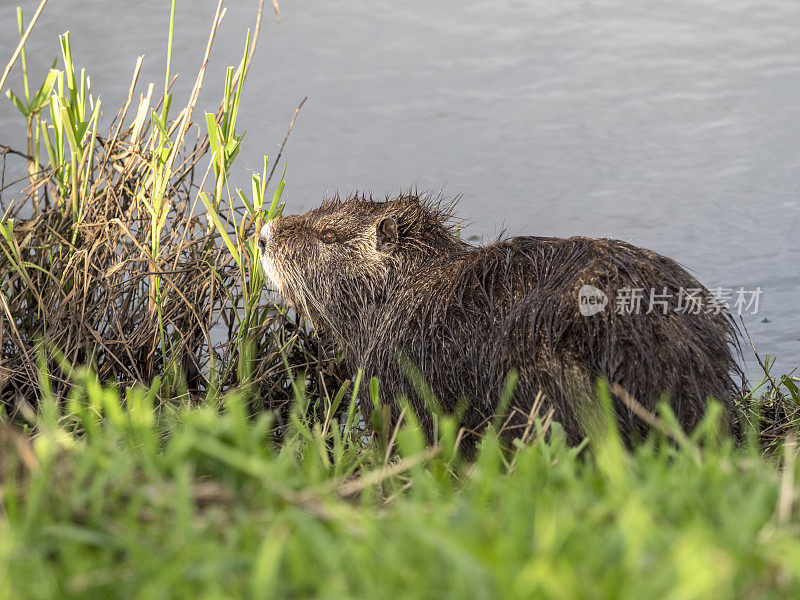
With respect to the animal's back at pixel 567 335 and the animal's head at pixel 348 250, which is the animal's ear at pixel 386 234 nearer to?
the animal's head at pixel 348 250

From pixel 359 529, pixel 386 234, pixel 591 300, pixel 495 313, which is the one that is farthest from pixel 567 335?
pixel 359 529

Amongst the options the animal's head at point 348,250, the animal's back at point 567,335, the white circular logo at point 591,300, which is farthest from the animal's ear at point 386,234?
the white circular logo at point 591,300

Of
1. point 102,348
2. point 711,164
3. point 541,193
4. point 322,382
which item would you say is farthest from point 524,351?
point 711,164

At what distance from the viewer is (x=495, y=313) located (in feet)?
7.77

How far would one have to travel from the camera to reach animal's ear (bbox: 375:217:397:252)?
276 cm

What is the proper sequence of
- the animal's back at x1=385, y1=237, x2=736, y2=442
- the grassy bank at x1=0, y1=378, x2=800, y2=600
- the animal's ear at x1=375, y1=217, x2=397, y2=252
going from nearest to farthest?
the grassy bank at x1=0, y1=378, x2=800, y2=600
the animal's back at x1=385, y1=237, x2=736, y2=442
the animal's ear at x1=375, y1=217, x2=397, y2=252

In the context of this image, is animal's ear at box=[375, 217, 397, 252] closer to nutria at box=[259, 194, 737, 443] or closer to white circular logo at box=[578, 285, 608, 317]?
nutria at box=[259, 194, 737, 443]

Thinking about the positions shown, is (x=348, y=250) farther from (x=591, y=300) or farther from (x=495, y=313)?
(x=591, y=300)

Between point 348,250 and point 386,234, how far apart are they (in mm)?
130

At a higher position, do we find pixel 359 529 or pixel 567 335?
pixel 359 529

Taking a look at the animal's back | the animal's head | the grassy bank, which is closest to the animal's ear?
the animal's head

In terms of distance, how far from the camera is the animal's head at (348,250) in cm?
277

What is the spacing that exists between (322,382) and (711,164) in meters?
2.81

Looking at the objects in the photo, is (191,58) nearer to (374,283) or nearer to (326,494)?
(374,283)
